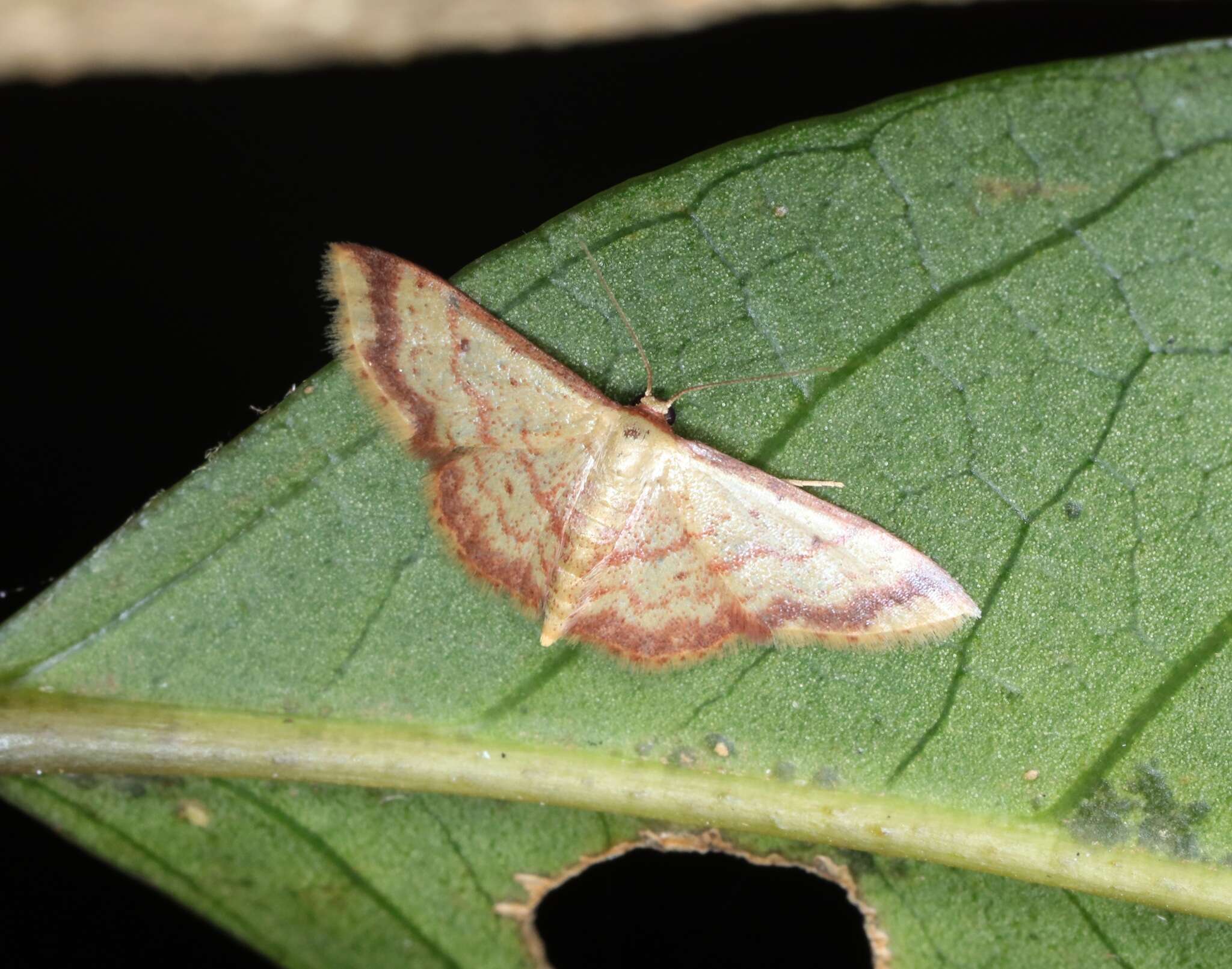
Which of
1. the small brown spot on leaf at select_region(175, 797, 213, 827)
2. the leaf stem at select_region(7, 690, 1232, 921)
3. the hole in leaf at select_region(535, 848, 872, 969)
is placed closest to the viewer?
the leaf stem at select_region(7, 690, 1232, 921)

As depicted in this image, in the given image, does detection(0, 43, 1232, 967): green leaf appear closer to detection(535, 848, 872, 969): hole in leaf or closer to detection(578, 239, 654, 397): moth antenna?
detection(578, 239, 654, 397): moth antenna

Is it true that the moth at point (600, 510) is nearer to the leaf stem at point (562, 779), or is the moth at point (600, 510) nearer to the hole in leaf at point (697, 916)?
the leaf stem at point (562, 779)

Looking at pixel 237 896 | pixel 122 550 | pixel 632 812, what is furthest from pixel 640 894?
pixel 122 550

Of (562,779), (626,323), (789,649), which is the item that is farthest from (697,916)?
(626,323)

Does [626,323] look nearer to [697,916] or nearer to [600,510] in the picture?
[600,510]

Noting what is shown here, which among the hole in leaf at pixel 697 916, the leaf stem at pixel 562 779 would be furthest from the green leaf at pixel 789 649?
the hole in leaf at pixel 697 916

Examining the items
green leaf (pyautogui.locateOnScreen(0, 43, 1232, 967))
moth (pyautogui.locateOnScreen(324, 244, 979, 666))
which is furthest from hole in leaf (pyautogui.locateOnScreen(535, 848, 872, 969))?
moth (pyautogui.locateOnScreen(324, 244, 979, 666))
